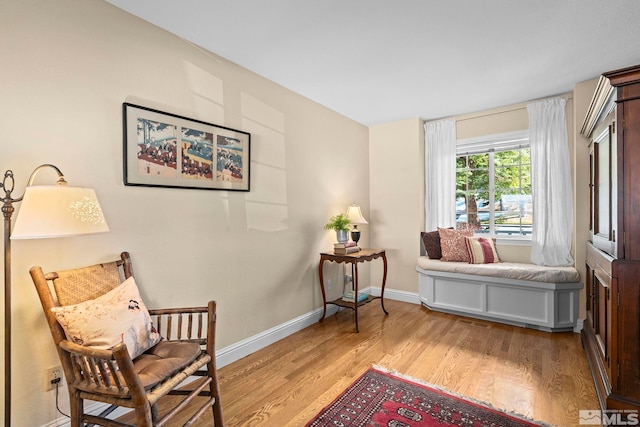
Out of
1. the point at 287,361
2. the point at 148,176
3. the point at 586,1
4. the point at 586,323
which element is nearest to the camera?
the point at 586,1

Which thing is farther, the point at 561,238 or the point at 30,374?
the point at 561,238

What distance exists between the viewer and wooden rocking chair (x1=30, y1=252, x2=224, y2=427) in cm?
135

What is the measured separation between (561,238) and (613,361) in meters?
1.95

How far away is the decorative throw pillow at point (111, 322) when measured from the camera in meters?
1.48

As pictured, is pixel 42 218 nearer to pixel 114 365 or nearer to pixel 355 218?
pixel 114 365

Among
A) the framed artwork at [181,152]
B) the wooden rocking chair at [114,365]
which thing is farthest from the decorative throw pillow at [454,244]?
the wooden rocking chair at [114,365]

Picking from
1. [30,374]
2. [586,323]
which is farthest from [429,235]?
[30,374]

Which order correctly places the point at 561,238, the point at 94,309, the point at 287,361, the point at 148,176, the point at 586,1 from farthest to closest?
the point at 561,238 < the point at 287,361 < the point at 148,176 < the point at 586,1 < the point at 94,309

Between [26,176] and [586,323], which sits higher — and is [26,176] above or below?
above

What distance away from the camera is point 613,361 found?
6.01 ft

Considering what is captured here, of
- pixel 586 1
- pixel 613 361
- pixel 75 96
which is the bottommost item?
pixel 613 361

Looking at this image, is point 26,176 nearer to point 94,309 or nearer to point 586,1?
point 94,309

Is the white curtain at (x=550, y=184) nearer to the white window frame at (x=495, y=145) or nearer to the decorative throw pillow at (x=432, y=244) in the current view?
the white window frame at (x=495, y=145)

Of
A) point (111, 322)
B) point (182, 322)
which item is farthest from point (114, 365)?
point (182, 322)
